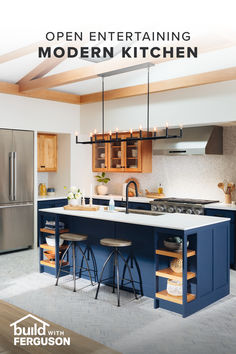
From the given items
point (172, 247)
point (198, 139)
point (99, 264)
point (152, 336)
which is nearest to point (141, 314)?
point (152, 336)

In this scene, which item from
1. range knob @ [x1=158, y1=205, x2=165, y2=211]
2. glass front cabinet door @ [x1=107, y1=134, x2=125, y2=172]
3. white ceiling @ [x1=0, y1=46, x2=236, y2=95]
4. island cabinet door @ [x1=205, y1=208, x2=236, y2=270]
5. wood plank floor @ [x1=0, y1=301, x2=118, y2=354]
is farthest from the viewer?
glass front cabinet door @ [x1=107, y1=134, x2=125, y2=172]

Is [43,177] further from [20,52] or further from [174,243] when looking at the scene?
[174,243]

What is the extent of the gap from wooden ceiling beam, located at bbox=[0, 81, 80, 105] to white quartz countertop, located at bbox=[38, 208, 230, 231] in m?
2.67

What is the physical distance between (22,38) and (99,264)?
2.93 metres

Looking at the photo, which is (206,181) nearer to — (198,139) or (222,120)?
(198,139)

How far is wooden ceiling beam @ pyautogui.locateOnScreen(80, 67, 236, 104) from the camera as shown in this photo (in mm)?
5468

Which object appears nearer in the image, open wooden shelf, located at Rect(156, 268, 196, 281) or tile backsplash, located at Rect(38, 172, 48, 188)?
open wooden shelf, located at Rect(156, 268, 196, 281)

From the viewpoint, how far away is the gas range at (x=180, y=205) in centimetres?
607

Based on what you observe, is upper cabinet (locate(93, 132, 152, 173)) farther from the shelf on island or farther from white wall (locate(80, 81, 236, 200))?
the shelf on island

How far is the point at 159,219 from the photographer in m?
4.50

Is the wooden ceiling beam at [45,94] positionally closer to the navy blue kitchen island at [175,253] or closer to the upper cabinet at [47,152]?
the upper cabinet at [47,152]

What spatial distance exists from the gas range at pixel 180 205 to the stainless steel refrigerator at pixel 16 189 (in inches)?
89.1

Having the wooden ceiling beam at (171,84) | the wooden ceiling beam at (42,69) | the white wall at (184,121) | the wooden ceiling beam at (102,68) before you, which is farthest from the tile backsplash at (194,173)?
the wooden ceiling beam at (42,69)

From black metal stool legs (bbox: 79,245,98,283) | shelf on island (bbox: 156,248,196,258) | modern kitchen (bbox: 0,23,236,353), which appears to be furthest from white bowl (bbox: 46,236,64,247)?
shelf on island (bbox: 156,248,196,258)
